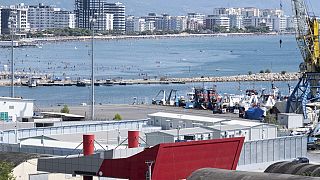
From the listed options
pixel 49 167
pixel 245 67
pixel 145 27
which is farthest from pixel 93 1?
pixel 49 167

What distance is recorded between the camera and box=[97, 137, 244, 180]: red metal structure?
1199cm

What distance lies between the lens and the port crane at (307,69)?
31469 mm

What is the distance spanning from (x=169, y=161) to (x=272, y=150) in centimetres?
510

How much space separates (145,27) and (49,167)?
184601 mm

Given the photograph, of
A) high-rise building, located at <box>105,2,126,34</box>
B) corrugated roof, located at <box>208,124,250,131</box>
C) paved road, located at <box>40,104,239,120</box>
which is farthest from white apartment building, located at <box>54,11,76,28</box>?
corrugated roof, located at <box>208,124,250,131</box>

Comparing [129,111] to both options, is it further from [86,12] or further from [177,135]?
[86,12]

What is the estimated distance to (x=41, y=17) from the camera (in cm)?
17475

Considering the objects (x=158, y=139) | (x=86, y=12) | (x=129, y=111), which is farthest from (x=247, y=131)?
(x=86, y=12)

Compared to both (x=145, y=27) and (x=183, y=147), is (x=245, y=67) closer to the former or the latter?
(x=183, y=147)

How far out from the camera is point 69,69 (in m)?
77.0

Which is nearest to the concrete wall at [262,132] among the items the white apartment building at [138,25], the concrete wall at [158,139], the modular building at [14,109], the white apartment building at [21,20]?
the concrete wall at [158,139]

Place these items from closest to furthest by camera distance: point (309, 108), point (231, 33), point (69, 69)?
1. point (309, 108)
2. point (69, 69)
3. point (231, 33)

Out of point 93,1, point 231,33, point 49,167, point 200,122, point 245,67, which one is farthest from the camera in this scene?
point 231,33

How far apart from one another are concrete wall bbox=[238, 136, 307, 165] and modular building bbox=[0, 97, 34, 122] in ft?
24.8
